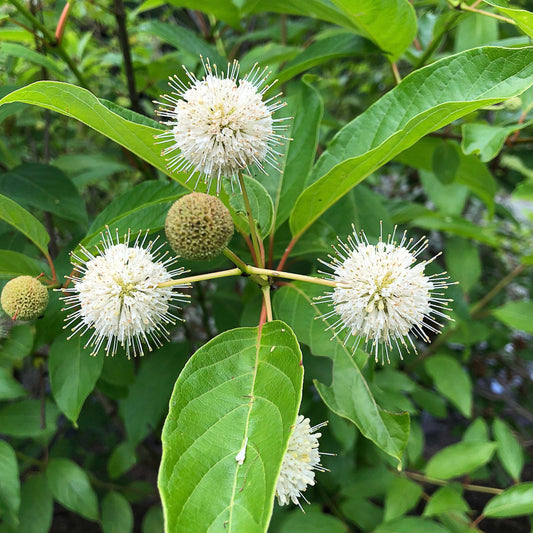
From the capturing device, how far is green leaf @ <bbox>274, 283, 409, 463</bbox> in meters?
0.92

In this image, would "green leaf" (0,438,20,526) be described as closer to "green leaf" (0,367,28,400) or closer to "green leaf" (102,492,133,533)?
"green leaf" (0,367,28,400)

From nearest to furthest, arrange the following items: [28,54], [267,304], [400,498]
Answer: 1. [267,304]
2. [28,54]
3. [400,498]

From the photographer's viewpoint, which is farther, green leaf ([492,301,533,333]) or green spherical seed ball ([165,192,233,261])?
green leaf ([492,301,533,333])

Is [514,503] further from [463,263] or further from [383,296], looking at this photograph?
[383,296]

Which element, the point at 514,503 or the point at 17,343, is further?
the point at 514,503

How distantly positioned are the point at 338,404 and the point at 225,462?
0.94ft

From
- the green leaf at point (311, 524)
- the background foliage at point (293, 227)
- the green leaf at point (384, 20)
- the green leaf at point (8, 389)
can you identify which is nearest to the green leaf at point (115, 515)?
the background foliage at point (293, 227)

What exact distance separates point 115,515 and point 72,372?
1.08 meters

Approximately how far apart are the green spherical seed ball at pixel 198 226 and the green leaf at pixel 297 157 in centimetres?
34

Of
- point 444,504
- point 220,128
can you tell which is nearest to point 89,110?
point 220,128

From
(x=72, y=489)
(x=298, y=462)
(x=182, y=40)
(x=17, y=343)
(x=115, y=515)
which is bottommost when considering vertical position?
(x=115, y=515)

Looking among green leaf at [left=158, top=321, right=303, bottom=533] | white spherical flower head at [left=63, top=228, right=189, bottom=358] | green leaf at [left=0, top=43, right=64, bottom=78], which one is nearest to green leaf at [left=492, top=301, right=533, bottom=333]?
green leaf at [left=158, top=321, right=303, bottom=533]

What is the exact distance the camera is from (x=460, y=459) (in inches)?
72.9

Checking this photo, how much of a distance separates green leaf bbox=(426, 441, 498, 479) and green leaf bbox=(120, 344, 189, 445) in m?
1.08
